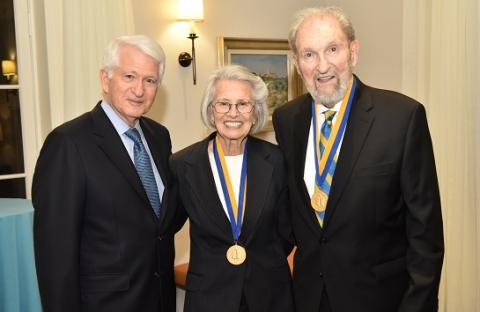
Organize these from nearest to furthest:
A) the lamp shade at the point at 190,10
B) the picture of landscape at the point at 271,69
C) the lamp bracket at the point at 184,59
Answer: the lamp shade at the point at 190,10
the lamp bracket at the point at 184,59
the picture of landscape at the point at 271,69

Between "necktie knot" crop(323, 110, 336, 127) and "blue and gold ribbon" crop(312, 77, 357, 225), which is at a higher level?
"necktie knot" crop(323, 110, 336, 127)

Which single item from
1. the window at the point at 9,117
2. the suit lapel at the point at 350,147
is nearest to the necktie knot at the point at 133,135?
the suit lapel at the point at 350,147

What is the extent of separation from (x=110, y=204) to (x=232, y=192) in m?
0.53

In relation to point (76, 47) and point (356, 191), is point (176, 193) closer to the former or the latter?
point (356, 191)

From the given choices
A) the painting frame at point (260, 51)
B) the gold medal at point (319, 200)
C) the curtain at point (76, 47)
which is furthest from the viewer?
the painting frame at point (260, 51)

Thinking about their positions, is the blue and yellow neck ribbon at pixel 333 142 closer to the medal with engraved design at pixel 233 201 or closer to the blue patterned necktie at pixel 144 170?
the medal with engraved design at pixel 233 201

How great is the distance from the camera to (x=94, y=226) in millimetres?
2012

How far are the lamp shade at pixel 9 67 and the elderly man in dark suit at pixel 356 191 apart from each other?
2175 mm

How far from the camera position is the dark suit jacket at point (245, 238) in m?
2.10

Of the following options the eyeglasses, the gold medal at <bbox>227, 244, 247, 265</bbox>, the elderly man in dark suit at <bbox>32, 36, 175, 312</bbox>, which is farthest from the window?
the gold medal at <bbox>227, 244, 247, 265</bbox>

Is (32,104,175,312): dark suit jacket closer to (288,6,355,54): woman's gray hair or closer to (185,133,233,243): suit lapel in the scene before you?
(185,133,233,243): suit lapel

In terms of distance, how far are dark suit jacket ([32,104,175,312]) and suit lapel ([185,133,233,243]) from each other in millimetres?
147

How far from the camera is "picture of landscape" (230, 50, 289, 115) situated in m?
4.56

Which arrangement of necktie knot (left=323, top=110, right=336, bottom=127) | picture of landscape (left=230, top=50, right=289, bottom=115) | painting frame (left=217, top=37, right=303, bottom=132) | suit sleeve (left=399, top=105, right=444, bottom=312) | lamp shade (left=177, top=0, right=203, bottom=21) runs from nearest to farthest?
suit sleeve (left=399, top=105, right=444, bottom=312), necktie knot (left=323, top=110, right=336, bottom=127), lamp shade (left=177, top=0, right=203, bottom=21), painting frame (left=217, top=37, right=303, bottom=132), picture of landscape (left=230, top=50, right=289, bottom=115)
